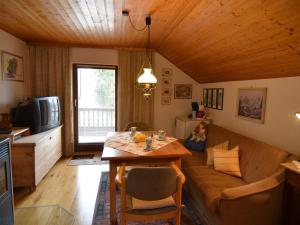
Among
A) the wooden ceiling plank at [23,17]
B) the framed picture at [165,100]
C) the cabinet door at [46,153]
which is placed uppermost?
the wooden ceiling plank at [23,17]

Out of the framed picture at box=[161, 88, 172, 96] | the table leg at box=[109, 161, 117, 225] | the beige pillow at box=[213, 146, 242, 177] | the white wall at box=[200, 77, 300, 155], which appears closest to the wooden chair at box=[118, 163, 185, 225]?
the table leg at box=[109, 161, 117, 225]

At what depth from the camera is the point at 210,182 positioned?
87.5 inches

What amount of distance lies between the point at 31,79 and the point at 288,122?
4.37m

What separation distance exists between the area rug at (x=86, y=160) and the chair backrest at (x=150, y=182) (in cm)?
248

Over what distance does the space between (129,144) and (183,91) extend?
2.56 m

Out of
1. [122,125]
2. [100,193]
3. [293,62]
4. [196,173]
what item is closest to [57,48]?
[122,125]

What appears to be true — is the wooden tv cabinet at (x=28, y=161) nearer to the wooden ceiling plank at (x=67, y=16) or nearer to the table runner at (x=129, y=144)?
the table runner at (x=129, y=144)

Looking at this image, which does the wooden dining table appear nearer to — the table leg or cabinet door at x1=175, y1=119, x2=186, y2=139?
the table leg

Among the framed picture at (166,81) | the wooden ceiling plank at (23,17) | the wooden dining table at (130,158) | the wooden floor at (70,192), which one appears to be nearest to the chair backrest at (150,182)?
the wooden dining table at (130,158)

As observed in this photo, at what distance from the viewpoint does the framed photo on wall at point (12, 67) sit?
3.16 m

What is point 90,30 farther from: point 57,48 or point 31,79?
point 31,79

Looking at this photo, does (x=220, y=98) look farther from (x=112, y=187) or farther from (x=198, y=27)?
(x=112, y=187)

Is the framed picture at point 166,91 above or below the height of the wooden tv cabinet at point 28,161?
above

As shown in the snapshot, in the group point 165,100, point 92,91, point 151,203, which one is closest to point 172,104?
point 165,100
